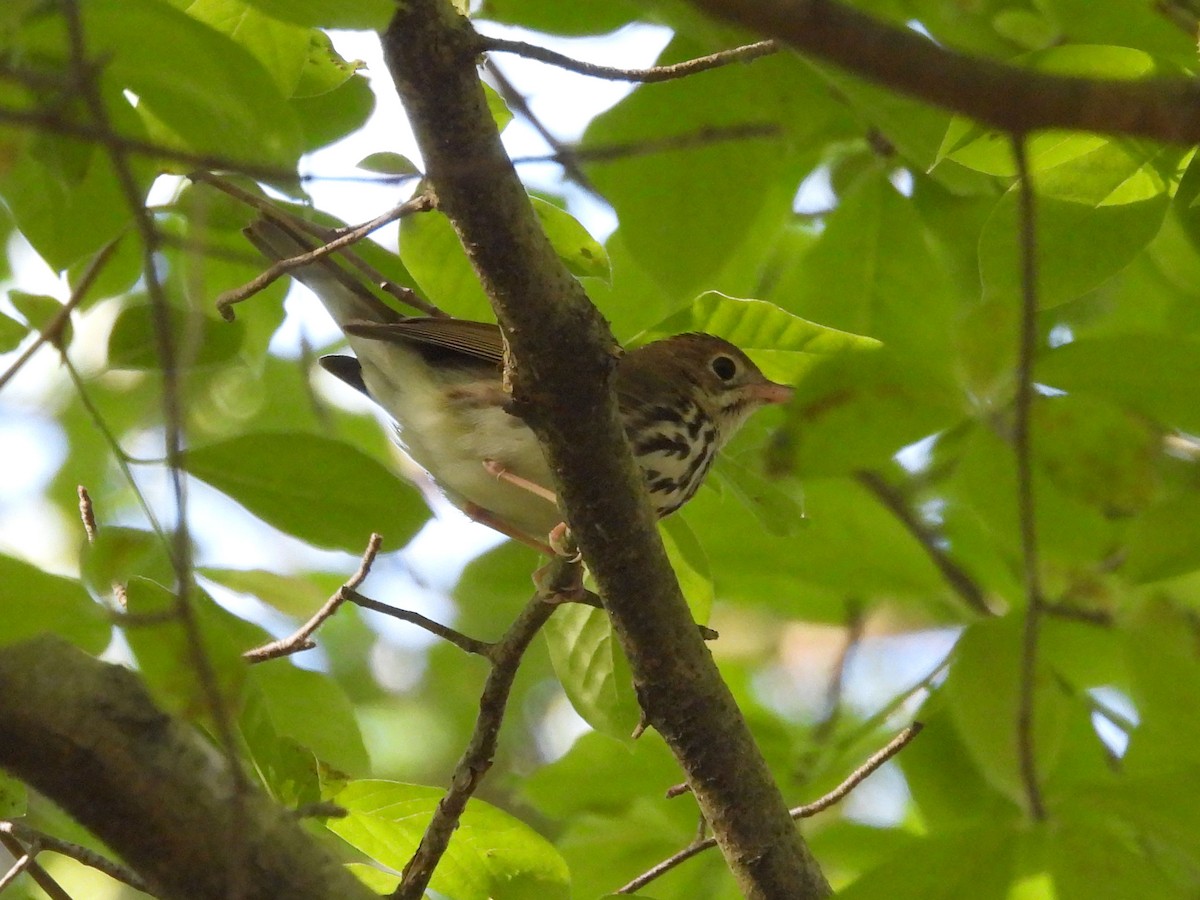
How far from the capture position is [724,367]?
4.14 metres

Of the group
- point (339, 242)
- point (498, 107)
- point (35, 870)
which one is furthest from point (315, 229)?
point (35, 870)

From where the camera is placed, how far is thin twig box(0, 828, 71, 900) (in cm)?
236

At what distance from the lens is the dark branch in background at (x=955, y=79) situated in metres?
0.88

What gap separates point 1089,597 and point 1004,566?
112 centimetres

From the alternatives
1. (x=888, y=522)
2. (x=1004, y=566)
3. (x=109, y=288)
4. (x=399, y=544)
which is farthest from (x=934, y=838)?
(x=1004, y=566)

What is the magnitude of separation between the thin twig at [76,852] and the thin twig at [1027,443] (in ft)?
4.51

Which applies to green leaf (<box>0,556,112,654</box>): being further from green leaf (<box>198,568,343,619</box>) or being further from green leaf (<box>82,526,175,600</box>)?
green leaf (<box>198,568,343,619</box>)

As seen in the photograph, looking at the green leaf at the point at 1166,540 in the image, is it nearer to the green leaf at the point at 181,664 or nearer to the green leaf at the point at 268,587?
the green leaf at the point at 181,664

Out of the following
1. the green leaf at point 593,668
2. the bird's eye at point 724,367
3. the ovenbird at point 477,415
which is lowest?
the green leaf at point 593,668

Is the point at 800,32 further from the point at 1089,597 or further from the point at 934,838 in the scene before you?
the point at 1089,597

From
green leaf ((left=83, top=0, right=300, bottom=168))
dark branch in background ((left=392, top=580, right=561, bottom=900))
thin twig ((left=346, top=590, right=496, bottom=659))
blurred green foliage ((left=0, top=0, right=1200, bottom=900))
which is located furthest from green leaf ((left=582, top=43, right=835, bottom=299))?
green leaf ((left=83, top=0, right=300, bottom=168))

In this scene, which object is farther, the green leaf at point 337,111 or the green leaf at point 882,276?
the green leaf at point 882,276

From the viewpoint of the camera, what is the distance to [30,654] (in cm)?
190

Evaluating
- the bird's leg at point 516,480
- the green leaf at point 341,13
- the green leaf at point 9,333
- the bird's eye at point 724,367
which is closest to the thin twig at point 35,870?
the green leaf at point 9,333
